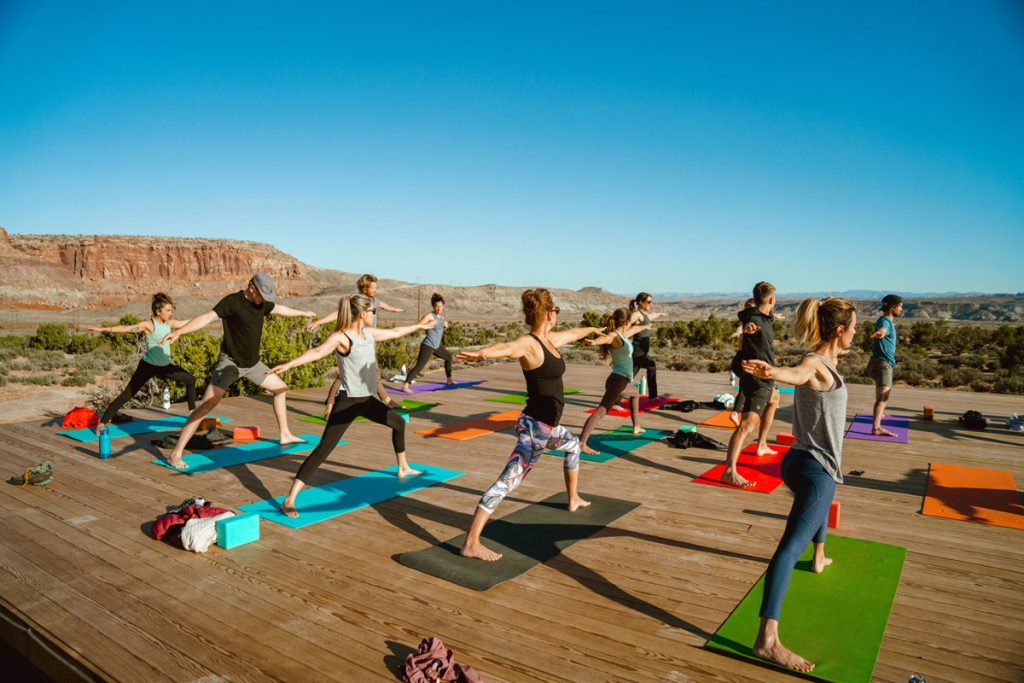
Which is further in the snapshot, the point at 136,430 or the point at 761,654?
the point at 136,430

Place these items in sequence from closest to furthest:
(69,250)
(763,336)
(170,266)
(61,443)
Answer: (763,336) < (61,443) < (69,250) < (170,266)

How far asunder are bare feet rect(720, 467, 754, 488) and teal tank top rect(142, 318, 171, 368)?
6.03 meters

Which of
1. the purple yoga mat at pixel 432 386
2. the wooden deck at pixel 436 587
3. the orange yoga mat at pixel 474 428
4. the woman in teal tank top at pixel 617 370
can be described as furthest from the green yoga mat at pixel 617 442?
the purple yoga mat at pixel 432 386

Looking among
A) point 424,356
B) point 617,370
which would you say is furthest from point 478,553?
point 424,356

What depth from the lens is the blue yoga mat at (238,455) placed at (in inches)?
248

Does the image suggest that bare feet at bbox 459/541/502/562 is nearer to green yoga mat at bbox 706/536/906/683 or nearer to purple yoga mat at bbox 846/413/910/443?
green yoga mat at bbox 706/536/906/683

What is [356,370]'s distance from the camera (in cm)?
503

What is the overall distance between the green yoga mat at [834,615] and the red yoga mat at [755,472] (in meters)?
1.52

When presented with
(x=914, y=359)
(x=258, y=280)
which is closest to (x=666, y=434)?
(x=258, y=280)

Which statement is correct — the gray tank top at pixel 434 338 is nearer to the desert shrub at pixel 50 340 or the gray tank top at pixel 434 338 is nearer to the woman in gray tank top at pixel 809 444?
the woman in gray tank top at pixel 809 444

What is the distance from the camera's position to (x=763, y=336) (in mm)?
5883

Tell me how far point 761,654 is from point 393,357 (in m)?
13.7

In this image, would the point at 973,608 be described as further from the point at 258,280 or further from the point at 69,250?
the point at 69,250

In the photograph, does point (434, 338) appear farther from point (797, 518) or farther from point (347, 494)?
point (797, 518)
